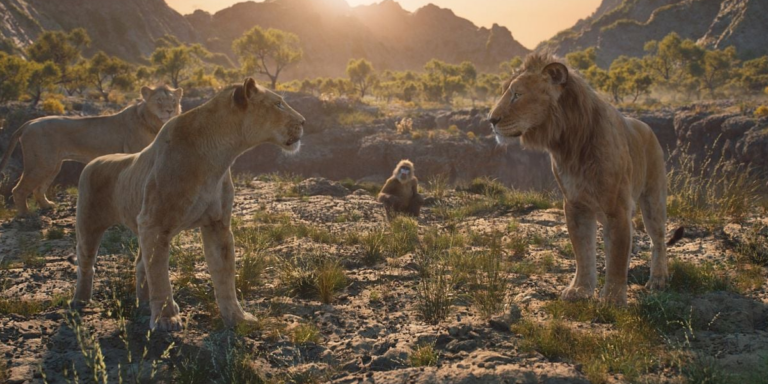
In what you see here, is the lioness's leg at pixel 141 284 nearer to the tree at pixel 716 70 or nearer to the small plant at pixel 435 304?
the small plant at pixel 435 304

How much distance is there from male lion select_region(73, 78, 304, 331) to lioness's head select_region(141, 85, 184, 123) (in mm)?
4730

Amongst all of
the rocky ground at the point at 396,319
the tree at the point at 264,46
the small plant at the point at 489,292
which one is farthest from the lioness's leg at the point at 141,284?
the tree at the point at 264,46

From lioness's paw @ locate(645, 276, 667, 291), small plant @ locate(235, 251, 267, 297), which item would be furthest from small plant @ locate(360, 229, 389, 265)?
lioness's paw @ locate(645, 276, 667, 291)

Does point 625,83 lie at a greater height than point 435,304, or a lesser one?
greater

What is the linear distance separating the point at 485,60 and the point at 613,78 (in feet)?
502

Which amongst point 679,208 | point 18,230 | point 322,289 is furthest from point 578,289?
point 18,230

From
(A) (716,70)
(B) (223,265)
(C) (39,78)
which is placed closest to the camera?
(B) (223,265)

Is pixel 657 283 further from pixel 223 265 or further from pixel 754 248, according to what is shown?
pixel 223 265

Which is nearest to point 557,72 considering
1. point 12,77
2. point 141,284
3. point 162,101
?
point 141,284

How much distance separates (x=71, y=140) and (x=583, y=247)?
30.7 ft

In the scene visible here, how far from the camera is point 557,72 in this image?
4641 mm

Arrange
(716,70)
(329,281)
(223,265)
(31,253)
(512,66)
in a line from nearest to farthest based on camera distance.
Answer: (223,265) → (329,281) → (31,253) → (716,70) → (512,66)

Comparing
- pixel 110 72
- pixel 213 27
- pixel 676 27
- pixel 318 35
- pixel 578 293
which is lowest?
pixel 578 293

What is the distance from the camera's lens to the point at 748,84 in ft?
163
